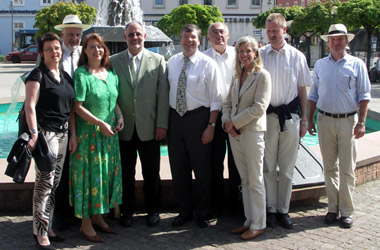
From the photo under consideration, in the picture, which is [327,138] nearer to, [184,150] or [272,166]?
[272,166]

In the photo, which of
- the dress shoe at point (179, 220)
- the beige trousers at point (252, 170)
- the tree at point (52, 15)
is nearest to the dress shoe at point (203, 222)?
the dress shoe at point (179, 220)

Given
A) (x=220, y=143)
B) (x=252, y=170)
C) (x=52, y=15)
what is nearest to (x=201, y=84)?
(x=220, y=143)

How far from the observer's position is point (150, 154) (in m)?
4.65

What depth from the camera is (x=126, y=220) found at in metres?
4.70

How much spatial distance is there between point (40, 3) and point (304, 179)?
170 feet

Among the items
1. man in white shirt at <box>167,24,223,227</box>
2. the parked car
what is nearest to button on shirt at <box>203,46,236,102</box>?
man in white shirt at <box>167,24,223,227</box>

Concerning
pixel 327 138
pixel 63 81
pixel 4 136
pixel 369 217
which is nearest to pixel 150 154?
pixel 63 81

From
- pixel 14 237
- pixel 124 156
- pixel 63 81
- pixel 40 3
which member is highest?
pixel 40 3

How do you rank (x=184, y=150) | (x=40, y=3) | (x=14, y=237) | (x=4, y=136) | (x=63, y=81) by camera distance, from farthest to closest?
(x=40, y=3), (x=4, y=136), (x=184, y=150), (x=14, y=237), (x=63, y=81)

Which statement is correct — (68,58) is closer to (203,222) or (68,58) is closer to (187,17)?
(203,222)

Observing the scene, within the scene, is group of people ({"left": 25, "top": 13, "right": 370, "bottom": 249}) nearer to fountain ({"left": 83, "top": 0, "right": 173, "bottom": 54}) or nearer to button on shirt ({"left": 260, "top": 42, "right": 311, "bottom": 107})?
button on shirt ({"left": 260, "top": 42, "right": 311, "bottom": 107})

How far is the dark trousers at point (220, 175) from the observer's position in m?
4.73

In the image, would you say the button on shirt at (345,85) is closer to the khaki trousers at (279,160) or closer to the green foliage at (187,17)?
the khaki trousers at (279,160)

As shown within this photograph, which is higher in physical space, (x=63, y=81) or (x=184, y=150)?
(x=63, y=81)
